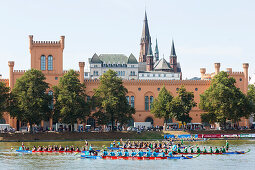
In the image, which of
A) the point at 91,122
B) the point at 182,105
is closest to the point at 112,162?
the point at 182,105

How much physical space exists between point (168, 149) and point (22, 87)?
35.0 meters

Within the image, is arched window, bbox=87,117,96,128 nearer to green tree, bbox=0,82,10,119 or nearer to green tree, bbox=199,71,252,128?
green tree, bbox=0,82,10,119

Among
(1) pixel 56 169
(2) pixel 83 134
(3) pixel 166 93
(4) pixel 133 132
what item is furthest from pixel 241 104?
(1) pixel 56 169

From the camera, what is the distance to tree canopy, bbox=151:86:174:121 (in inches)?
4447

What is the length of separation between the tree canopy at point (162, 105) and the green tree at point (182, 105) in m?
1.13

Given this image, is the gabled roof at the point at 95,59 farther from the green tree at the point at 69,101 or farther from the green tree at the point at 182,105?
the green tree at the point at 69,101

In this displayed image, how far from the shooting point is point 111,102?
107500 millimetres

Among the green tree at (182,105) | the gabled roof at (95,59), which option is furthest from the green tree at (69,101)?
the gabled roof at (95,59)

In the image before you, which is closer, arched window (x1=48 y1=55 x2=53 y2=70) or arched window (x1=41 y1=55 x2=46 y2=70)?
arched window (x1=41 y1=55 x2=46 y2=70)

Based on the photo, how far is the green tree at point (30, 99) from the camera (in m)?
103

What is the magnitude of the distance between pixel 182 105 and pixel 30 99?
3040 cm

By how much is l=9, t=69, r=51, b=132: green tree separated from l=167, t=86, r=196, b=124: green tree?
2494cm

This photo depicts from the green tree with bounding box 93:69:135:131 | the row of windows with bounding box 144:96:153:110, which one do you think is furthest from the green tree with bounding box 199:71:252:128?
the green tree with bounding box 93:69:135:131

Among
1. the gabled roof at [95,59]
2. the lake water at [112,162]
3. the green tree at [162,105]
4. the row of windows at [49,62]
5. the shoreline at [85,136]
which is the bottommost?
the lake water at [112,162]
